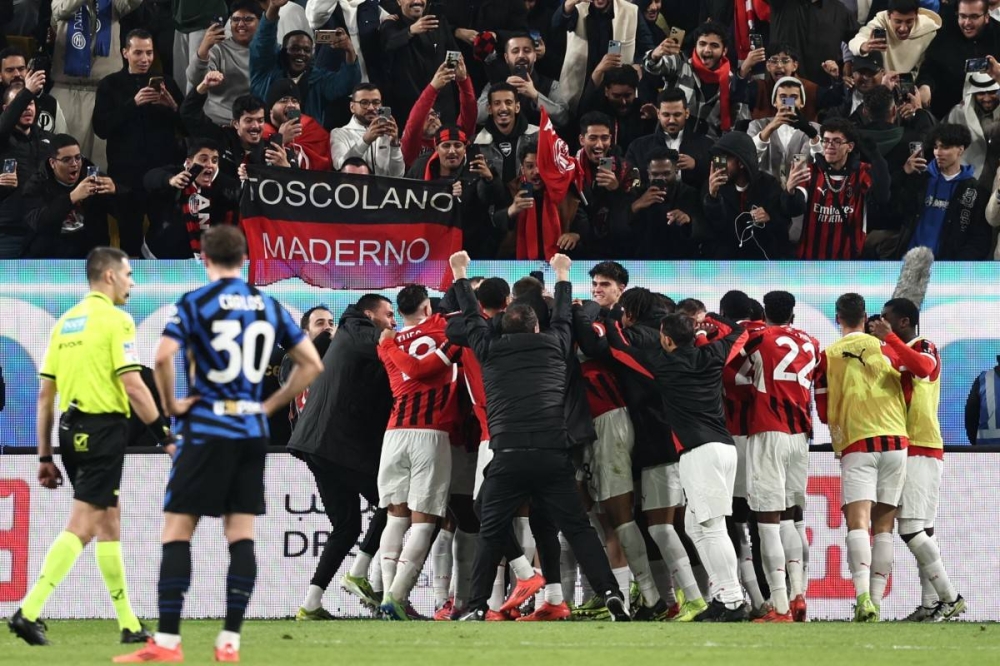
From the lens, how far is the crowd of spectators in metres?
14.4

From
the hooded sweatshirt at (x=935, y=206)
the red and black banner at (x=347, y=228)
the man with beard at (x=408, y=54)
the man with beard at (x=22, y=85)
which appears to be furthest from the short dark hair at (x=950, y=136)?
the man with beard at (x=22, y=85)

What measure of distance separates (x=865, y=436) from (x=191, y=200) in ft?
20.9

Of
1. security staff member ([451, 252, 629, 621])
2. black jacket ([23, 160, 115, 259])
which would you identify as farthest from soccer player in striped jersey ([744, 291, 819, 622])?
black jacket ([23, 160, 115, 259])

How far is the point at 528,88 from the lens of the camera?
1572 cm

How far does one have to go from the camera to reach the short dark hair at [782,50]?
52.9 feet

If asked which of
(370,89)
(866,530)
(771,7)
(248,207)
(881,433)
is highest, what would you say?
(771,7)

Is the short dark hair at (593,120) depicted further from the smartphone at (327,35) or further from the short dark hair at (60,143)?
the short dark hair at (60,143)

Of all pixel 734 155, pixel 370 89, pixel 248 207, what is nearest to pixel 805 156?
pixel 734 155

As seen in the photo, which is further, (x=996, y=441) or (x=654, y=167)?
(x=654, y=167)

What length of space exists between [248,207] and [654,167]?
150 inches

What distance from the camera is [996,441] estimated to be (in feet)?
44.2

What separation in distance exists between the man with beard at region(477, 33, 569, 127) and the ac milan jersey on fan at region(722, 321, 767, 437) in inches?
186

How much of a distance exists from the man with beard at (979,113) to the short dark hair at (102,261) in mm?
9644

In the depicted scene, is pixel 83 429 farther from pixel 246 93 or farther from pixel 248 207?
pixel 246 93
